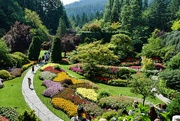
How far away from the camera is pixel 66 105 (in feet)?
75.8

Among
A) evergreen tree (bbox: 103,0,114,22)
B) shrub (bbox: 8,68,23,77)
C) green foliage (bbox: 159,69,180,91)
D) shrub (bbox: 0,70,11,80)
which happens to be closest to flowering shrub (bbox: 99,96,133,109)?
green foliage (bbox: 159,69,180,91)

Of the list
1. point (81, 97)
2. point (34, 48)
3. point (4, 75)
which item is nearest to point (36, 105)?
point (81, 97)

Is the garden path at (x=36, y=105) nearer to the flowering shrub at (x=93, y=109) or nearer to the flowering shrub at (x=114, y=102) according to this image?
the flowering shrub at (x=93, y=109)

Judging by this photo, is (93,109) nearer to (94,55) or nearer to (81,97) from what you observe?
(81,97)

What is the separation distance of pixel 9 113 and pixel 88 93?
28.1 ft

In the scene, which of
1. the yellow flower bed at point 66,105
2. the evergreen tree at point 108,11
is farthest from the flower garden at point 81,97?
the evergreen tree at point 108,11

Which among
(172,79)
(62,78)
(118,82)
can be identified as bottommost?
(118,82)

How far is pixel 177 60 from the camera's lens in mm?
33312

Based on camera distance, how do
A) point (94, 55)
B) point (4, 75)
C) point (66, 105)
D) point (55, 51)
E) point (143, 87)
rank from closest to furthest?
1. point (143, 87)
2. point (66, 105)
3. point (4, 75)
4. point (94, 55)
5. point (55, 51)

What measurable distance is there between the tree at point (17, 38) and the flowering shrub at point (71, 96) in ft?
81.9

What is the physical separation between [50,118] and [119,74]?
57.4ft

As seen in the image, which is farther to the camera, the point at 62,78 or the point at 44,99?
the point at 62,78

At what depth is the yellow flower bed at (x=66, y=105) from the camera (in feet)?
71.7

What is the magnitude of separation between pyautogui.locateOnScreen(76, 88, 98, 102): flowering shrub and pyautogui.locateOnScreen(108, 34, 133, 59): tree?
2476cm
